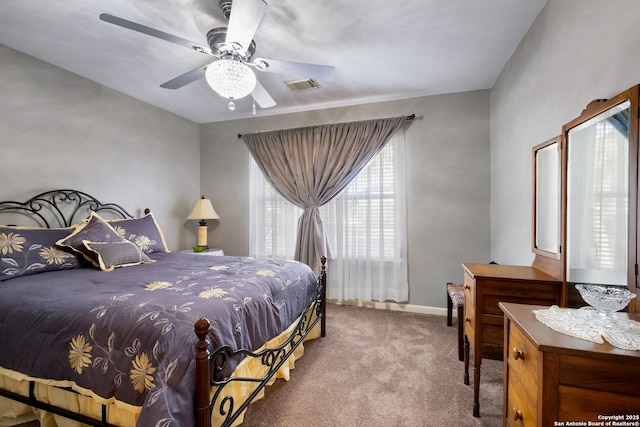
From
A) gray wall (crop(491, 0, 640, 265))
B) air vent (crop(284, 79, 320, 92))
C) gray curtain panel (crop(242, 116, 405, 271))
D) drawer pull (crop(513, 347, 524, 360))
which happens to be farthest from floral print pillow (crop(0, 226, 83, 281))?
gray wall (crop(491, 0, 640, 265))

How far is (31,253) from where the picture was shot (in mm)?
1932

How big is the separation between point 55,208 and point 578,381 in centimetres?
374

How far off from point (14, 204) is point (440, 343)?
3.91 m

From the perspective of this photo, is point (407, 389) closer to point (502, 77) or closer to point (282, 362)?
point (282, 362)

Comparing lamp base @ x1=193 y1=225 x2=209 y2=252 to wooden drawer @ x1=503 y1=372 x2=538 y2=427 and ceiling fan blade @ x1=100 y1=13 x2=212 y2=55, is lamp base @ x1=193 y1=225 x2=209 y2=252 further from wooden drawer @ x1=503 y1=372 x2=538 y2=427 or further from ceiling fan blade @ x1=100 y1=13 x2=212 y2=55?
wooden drawer @ x1=503 y1=372 x2=538 y2=427

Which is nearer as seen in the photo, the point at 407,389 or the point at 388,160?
the point at 407,389

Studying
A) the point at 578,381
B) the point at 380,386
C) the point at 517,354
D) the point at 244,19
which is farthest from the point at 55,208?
the point at 578,381

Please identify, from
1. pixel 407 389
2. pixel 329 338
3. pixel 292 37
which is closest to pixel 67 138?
pixel 292 37

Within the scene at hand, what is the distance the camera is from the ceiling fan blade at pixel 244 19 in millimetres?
1398

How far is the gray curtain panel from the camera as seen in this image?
3.24 metres

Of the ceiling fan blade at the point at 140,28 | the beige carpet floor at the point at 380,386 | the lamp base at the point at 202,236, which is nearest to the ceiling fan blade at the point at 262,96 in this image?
the ceiling fan blade at the point at 140,28

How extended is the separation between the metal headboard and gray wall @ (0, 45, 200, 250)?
0.22 ft

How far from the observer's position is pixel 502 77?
8.39ft

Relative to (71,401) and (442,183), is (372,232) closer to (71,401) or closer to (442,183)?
(442,183)
